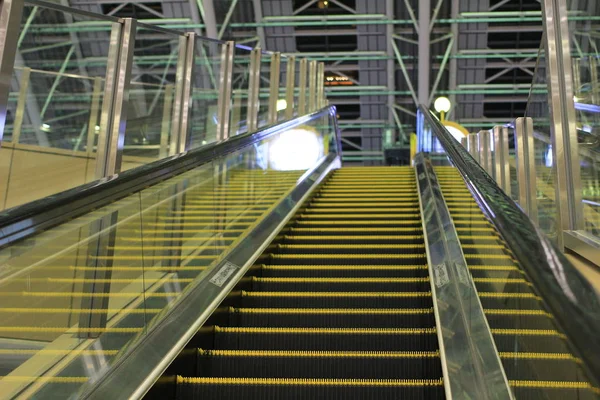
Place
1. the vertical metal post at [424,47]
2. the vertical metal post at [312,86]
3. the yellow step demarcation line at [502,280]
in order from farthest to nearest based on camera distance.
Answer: the vertical metal post at [424,47]
the vertical metal post at [312,86]
the yellow step demarcation line at [502,280]

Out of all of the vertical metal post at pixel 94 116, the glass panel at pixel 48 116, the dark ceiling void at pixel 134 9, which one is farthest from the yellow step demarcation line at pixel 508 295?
the dark ceiling void at pixel 134 9

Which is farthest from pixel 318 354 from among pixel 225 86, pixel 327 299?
pixel 225 86

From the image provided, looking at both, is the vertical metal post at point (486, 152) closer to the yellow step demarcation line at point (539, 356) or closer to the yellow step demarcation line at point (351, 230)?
the yellow step demarcation line at point (351, 230)

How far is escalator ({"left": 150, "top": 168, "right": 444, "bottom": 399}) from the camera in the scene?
10.8 feet

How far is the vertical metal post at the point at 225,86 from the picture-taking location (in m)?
8.41

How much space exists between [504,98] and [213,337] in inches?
874

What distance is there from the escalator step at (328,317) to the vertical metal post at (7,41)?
1.72 m

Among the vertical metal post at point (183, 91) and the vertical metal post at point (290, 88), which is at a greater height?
the vertical metal post at point (290, 88)

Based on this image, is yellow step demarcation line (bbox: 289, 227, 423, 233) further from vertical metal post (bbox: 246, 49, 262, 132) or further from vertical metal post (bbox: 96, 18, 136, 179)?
vertical metal post (bbox: 246, 49, 262, 132)

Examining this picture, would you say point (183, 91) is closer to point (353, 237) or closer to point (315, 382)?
point (353, 237)

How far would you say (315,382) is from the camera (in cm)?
329

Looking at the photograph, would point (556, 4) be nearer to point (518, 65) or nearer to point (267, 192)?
point (267, 192)

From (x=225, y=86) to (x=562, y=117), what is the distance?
16.2 feet

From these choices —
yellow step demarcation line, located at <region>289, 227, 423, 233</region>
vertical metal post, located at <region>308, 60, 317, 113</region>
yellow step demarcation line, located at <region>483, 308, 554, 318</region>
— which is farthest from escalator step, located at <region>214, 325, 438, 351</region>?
vertical metal post, located at <region>308, 60, 317, 113</region>
